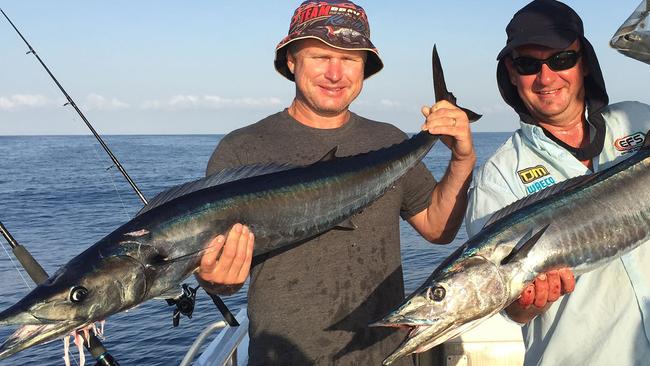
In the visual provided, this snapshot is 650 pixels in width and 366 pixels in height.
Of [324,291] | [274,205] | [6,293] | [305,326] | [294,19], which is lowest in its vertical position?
[6,293]

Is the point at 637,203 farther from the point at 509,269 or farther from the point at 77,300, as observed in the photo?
the point at 77,300

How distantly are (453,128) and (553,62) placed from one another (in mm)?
710

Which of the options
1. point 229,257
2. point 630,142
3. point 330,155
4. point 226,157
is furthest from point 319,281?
point 630,142

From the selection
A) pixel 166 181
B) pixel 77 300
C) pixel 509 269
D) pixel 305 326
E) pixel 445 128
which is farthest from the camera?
pixel 166 181

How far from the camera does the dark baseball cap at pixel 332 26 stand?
127 inches

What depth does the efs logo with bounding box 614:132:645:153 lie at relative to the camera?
3268 millimetres

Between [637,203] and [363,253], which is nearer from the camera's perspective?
[637,203]

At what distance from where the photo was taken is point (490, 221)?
9.76ft

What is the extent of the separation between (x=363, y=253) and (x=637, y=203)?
4.80 feet

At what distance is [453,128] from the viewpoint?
338 centimetres

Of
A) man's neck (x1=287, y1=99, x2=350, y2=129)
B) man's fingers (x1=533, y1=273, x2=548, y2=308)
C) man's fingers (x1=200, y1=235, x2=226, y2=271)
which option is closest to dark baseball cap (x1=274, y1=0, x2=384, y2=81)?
man's neck (x1=287, y1=99, x2=350, y2=129)

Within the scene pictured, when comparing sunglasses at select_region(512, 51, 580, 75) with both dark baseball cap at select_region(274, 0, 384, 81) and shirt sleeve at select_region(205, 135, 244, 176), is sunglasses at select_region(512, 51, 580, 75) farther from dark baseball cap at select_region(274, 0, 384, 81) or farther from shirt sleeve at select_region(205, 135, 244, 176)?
shirt sleeve at select_region(205, 135, 244, 176)

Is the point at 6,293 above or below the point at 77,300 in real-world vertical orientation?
below

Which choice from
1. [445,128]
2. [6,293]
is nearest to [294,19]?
[445,128]
